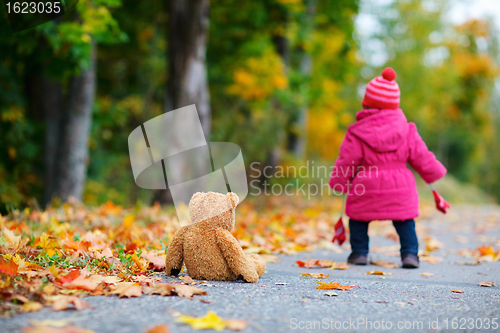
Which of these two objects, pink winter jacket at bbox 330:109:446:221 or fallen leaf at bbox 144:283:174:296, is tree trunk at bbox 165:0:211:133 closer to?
pink winter jacket at bbox 330:109:446:221

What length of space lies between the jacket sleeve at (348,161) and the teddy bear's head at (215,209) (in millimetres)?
1429

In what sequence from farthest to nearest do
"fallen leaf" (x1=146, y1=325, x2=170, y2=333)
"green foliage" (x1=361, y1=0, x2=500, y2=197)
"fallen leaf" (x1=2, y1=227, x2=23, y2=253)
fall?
"green foliage" (x1=361, y1=0, x2=500, y2=197)
"fallen leaf" (x1=2, y1=227, x2=23, y2=253)
"fallen leaf" (x1=146, y1=325, x2=170, y2=333)

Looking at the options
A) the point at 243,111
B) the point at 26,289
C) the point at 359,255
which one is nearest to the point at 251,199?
the point at 243,111

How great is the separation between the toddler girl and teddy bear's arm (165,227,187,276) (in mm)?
1756

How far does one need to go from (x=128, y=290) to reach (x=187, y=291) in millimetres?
317

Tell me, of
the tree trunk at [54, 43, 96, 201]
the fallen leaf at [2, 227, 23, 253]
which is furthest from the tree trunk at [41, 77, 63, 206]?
the fallen leaf at [2, 227, 23, 253]

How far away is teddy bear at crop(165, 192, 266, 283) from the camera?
3023 millimetres

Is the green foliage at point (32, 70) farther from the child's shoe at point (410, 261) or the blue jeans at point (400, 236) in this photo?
the child's shoe at point (410, 261)

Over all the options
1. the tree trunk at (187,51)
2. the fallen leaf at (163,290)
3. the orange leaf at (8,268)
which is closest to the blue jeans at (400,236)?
the fallen leaf at (163,290)

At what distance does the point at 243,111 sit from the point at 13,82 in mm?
6013

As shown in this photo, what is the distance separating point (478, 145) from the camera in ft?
112

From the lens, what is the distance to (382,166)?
4223mm

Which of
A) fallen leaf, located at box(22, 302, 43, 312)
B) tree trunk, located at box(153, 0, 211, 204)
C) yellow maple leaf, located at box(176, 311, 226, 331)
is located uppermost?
tree trunk, located at box(153, 0, 211, 204)

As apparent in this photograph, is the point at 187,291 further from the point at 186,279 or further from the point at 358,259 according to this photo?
the point at 358,259
